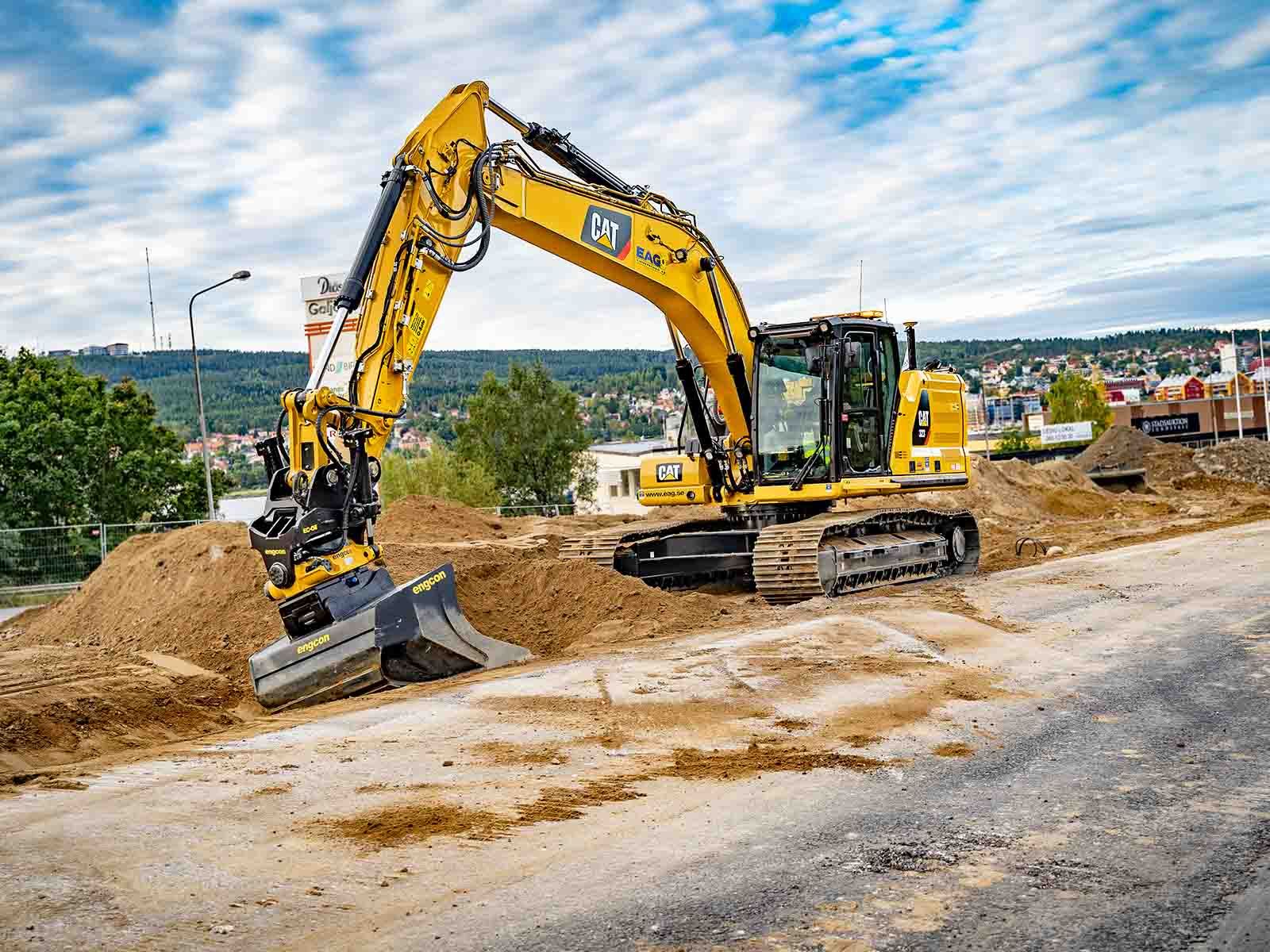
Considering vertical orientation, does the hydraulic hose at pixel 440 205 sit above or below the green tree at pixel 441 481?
above

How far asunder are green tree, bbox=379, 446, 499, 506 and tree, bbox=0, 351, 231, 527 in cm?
1219

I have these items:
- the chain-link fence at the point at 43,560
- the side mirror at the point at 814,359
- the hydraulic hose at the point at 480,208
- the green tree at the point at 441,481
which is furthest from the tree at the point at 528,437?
the hydraulic hose at the point at 480,208

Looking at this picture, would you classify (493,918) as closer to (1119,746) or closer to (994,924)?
(994,924)

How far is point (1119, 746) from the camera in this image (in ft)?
23.7

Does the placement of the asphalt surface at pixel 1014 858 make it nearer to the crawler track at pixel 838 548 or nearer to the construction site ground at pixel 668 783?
the construction site ground at pixel 668 783

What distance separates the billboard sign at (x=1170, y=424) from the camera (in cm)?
8812

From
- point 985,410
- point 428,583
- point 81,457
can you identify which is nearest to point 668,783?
point 428,583

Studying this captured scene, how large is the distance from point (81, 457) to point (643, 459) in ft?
72.3

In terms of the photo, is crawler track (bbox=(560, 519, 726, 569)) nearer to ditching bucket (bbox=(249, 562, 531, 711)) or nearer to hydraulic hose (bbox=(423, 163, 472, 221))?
hydraulic hose (bbox=(423, 163, 472, 221))

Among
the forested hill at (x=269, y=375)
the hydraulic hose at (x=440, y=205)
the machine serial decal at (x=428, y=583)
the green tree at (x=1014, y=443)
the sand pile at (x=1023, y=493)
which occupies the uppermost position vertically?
the forested hill at (x=269, y=375)

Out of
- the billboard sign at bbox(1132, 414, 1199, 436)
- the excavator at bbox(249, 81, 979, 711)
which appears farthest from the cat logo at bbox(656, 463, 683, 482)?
the billboard sign at bbox(1132, 414, 1199, 436)

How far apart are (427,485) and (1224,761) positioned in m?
46.2

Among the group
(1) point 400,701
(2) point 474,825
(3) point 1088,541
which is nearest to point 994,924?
(2) point 474,825

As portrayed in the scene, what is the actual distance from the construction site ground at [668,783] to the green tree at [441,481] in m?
37.8
